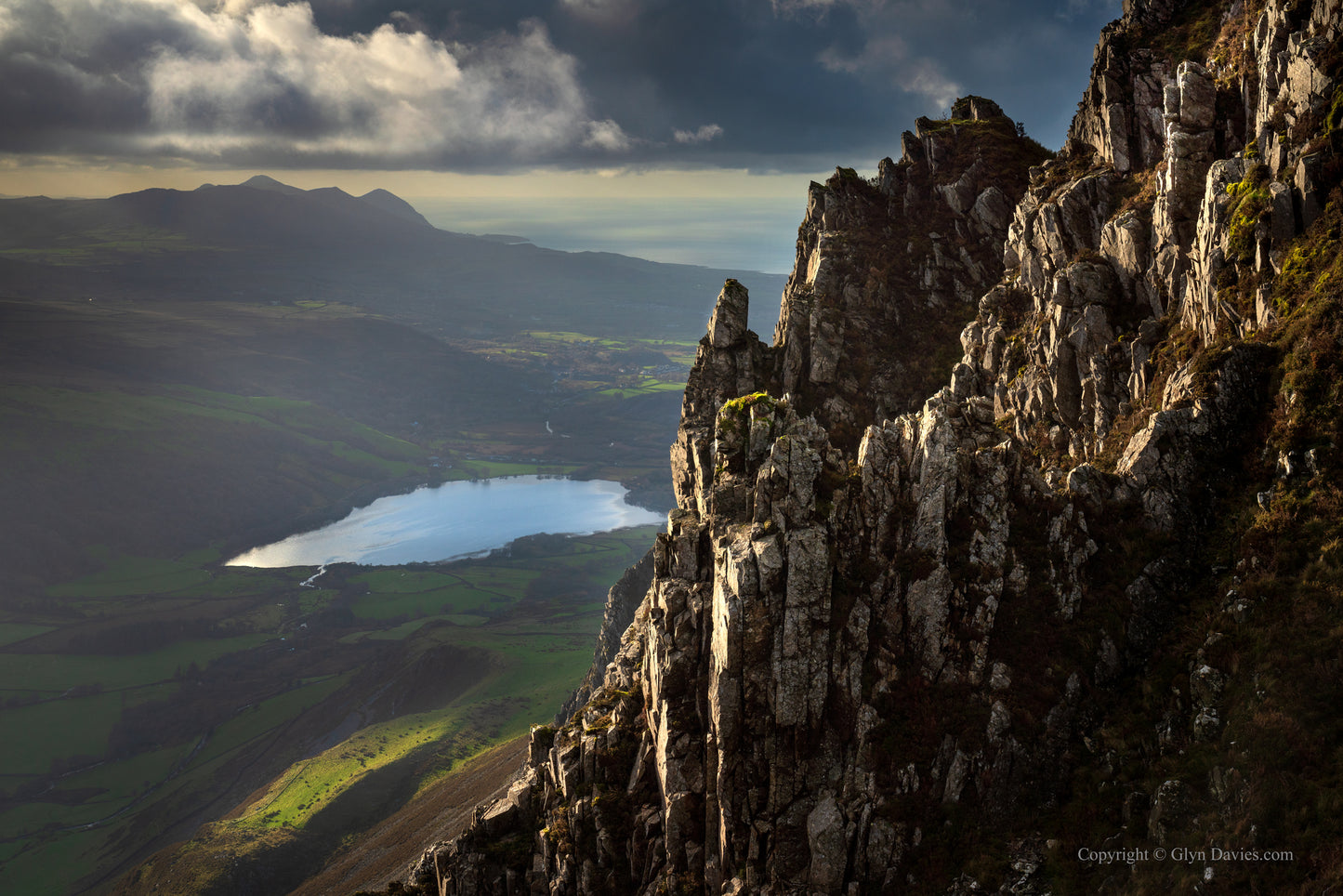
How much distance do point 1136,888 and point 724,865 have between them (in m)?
14.6

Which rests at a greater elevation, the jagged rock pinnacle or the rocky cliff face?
the jagged rock pinnacle

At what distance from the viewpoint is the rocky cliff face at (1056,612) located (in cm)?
2641

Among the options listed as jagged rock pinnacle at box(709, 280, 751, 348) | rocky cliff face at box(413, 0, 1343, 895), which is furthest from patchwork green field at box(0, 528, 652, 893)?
jagged rock pinnacle at box(709, 280, 751, 348)

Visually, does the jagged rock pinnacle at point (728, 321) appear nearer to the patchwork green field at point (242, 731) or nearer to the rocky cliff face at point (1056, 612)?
the rocky cliff face at point (1056, 612)

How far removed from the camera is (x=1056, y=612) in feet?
103

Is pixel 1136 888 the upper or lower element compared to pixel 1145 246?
lower

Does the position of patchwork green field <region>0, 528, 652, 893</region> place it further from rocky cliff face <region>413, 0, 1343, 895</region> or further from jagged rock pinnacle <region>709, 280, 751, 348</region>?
jagged rock pinnacle <region>709, 280, 751, 348</region>

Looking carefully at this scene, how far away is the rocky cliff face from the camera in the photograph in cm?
2641

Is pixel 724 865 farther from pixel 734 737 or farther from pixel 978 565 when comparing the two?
pixel 978 565

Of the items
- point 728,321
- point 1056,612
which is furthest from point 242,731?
point 1056,612

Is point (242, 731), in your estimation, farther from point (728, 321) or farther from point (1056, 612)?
point (1056, 612)

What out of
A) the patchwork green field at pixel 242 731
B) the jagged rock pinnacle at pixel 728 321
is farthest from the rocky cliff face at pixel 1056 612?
the patchwork green field at pixel 242 731

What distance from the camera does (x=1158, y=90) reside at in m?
49.5

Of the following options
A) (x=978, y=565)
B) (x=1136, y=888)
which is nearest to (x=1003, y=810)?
(x=1136, y=888)
